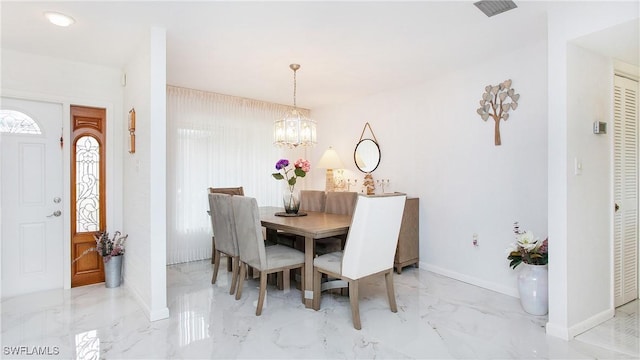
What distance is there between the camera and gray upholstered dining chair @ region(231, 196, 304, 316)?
267 cm

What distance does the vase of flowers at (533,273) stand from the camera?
2633 millimetres

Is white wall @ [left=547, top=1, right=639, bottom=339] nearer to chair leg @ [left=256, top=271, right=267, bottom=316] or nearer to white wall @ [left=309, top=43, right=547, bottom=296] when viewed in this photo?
white wall @ [left=309, top=43, right=547, bottom=296]

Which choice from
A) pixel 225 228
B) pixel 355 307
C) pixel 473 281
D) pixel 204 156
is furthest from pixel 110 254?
pixel 473 281

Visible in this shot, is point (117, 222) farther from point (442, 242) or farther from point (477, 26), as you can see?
point (477, 26)

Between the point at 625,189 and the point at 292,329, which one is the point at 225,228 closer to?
the point at 292,329

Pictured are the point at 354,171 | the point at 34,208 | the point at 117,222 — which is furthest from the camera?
the point at 354,171

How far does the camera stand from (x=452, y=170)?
12.1ft

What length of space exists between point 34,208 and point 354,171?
3860 millimetres

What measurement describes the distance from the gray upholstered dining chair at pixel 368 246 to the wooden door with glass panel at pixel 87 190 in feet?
8.47

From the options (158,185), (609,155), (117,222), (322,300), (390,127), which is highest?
(390,127)

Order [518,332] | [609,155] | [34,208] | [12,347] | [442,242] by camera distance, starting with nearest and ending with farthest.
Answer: [12,347] → [518,332] → [609,155] → [34,208] → [442,242]

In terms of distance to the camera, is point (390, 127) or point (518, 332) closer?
point (518, 332)

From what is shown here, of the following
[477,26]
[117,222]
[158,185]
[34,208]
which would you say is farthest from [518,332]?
[34,208]

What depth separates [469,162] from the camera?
3.52 m
